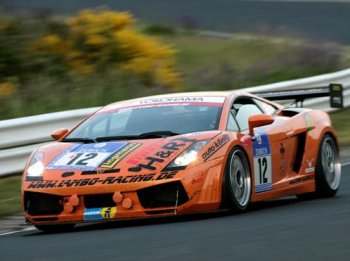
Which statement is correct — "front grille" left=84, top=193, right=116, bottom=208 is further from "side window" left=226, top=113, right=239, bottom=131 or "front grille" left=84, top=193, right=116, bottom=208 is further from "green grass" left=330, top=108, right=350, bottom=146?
"green grass" left=330, top=108, right=350, bottom=146

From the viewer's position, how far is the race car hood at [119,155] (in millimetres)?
8945

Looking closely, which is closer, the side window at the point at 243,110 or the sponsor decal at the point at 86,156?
the sponsor decal at the point at 86,156

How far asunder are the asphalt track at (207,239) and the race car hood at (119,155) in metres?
0.50

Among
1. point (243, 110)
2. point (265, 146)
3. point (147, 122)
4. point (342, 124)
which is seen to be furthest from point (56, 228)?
point (342, 124)

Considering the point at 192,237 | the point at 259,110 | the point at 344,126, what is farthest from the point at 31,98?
the point at 192,237

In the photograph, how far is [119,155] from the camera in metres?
9.11

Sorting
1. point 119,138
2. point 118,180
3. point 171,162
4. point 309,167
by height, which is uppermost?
point 119,138

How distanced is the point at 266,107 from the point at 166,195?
252cm

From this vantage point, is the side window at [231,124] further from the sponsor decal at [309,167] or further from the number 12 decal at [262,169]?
the sponsor decal at [309,167]

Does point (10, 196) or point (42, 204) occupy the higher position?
point (42, 204)

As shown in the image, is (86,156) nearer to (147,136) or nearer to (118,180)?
(118,180)

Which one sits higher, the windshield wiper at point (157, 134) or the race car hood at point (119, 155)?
the windshield wiper at point (157, 134)

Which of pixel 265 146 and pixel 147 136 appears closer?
pixel 147 136

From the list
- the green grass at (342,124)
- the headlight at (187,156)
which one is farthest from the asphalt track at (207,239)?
the green grass at (342,124)
